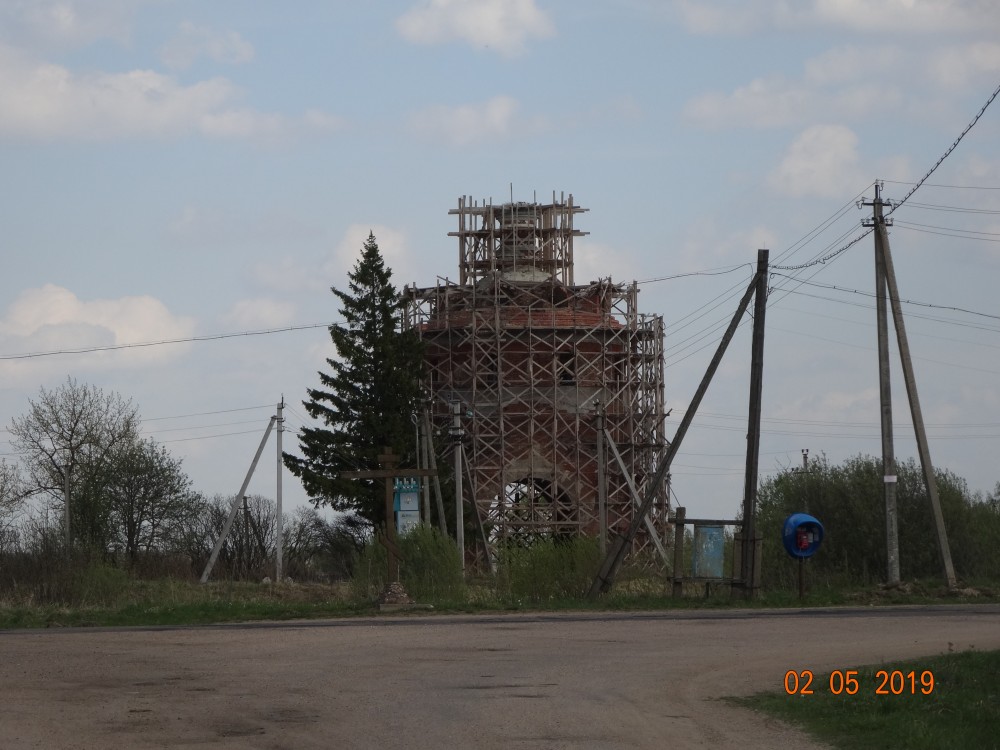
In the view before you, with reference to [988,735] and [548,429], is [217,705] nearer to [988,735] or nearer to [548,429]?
[988,735]

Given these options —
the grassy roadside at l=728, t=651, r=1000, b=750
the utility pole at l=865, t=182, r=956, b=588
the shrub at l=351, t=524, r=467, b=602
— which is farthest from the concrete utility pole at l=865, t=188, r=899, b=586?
the grassy roadside at l=728, t=651, r=1000, b=750

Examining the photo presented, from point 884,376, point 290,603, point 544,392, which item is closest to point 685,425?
point 884,376

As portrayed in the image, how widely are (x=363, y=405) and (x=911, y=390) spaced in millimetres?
22237

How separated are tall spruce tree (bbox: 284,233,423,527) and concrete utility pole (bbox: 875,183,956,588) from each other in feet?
65.8

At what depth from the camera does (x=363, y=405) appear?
48406mm

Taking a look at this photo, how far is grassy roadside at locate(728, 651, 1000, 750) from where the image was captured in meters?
10.5

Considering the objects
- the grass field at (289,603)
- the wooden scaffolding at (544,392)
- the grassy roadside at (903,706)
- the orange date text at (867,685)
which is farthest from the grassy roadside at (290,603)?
the wooden scaffolding at (544,392)

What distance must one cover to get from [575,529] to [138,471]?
643 inches

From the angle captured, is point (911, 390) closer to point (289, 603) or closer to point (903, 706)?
point (289, 603)

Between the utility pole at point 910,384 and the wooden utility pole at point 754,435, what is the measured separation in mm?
3778

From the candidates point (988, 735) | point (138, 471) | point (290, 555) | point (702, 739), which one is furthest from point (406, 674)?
point (290, 555)

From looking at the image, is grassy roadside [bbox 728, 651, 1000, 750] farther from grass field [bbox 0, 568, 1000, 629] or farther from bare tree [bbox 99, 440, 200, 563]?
bare tree [bbox 99, 440, 200, 563]

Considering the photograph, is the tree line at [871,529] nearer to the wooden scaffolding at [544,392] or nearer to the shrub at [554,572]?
the shrub at [554,572]

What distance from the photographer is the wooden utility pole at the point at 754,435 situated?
28.1 meters
